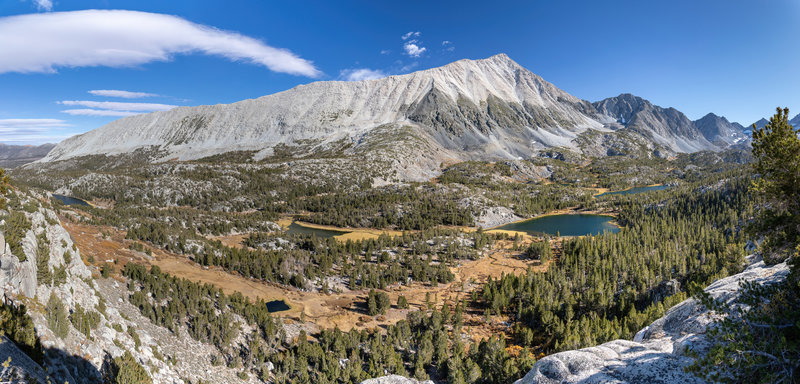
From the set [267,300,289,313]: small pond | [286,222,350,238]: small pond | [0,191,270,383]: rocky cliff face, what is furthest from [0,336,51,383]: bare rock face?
[286,222,350,238]: small pond

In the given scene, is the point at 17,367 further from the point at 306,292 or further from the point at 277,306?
the point at 306,292

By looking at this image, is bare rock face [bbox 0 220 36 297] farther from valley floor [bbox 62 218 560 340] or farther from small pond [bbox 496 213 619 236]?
small pond [bbox 496 213 619 236]

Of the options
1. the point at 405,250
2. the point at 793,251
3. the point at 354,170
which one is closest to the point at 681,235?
the point at 405,250

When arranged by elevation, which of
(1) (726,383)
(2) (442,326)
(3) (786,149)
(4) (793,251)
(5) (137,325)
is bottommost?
(2) (442,326)

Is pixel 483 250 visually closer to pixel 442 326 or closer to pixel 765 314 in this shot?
pixel 442 326

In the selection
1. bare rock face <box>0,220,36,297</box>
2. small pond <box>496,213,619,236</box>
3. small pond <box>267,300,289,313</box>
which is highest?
bare rock face <box>0,220,36,297</box>

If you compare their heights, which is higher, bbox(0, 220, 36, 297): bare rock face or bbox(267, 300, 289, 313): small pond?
bbox(0, 220, 36, 297): bare rock face

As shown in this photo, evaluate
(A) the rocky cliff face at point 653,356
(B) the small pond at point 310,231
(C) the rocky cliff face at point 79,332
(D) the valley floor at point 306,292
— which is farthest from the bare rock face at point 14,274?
(B) the small pond at point 310,231
